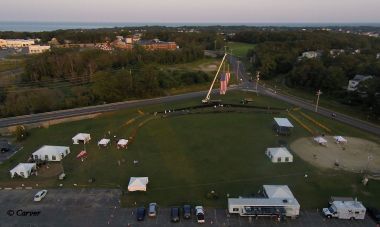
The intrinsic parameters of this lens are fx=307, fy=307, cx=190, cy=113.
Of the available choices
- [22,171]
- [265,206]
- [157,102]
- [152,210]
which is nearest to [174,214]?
[152,210]

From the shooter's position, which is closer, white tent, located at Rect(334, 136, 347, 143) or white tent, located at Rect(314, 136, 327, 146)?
white tent, located at Rect(314, 136, 327, 146)

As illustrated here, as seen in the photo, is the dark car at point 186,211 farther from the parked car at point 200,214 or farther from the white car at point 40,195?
the white car at point 40,195

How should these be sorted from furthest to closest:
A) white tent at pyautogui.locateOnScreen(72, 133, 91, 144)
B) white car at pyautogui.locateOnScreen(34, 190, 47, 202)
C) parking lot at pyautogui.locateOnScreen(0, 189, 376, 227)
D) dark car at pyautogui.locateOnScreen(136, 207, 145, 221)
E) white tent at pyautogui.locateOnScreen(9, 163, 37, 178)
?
white tent at pyautogui.locateOnScreen(72, 133, 91, 144) < white tent at pyautogui.locateOnScreen(9, 163, 37, 178) < white car at pyautogui.locateOnScreen(34, 190, 47, 202) < dark car at pyautogui.locateOnScreen(136, 207, 145, 221) < parking lot at pyautogui.locateOnScreen(0, 189, 376, 227)

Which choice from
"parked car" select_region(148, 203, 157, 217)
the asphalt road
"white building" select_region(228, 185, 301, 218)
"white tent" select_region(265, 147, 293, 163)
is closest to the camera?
"white building" select_region(228, 185, 301, 218)

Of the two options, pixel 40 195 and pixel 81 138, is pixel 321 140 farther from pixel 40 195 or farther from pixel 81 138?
Answer: pixel 40 195

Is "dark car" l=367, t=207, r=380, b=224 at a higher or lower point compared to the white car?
higher

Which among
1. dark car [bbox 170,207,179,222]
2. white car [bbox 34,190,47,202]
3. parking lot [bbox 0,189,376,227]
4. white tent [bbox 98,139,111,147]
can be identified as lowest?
parking lot [bbox 0,189,376,227]

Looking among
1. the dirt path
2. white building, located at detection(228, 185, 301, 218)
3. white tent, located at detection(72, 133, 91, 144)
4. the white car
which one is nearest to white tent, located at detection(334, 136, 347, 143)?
the dirt path

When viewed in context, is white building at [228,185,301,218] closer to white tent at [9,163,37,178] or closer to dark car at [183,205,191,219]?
dark car at [183,205,191,219]
